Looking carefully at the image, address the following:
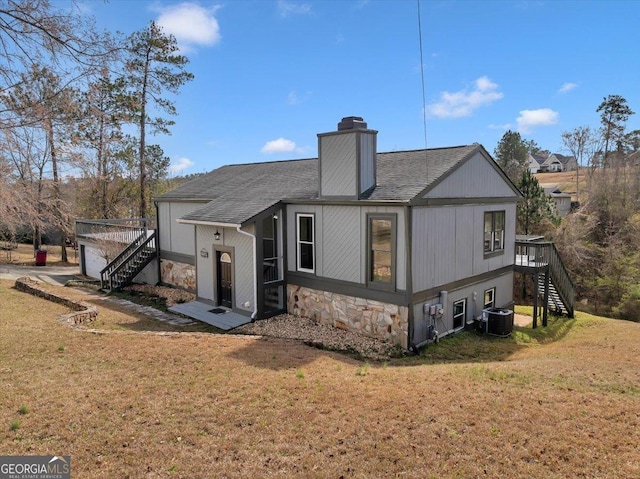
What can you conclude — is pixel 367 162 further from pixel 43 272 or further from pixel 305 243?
pixel 43 272

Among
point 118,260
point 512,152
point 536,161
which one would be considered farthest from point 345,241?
point 536,161

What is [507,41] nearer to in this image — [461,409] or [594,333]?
[594,333]

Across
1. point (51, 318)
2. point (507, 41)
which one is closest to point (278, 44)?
point (507, 41)

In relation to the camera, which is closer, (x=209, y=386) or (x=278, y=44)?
(x=209, y=386)

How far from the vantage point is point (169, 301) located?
53.4ft

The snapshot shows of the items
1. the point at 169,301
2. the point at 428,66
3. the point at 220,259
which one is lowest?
the point at 169,301

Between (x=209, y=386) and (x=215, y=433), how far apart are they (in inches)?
63.3

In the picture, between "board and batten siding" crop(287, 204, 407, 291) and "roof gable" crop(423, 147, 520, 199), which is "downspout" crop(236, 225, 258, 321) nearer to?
"board and batten siding" crop(287, 204, 407, 291)

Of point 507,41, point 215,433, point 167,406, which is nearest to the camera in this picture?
point 215,433

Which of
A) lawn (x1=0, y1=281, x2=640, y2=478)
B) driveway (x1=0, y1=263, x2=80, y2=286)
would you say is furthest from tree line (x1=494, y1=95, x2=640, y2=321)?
driveway (x1=0, y1=263, x2=80, y2=286)

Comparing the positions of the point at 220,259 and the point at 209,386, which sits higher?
the point at 220,259

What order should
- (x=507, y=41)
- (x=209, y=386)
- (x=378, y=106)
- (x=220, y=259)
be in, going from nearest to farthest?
(x=209, y=386)
(x=220, y=259)
(x=507, y=41)
(x=378, y=106)

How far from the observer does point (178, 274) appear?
18.0 metres

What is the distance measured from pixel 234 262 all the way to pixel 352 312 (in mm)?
4229
